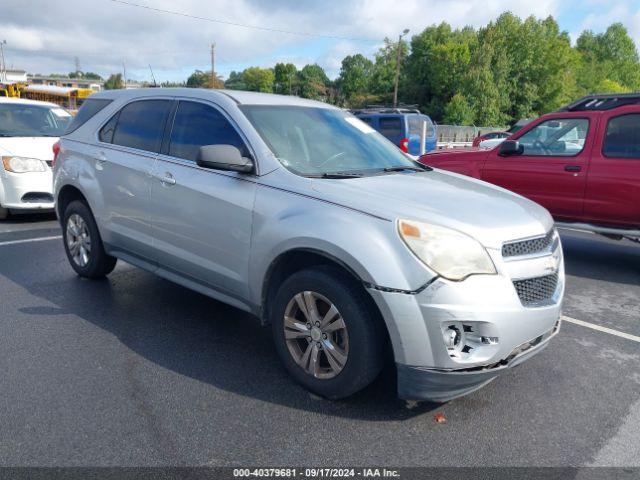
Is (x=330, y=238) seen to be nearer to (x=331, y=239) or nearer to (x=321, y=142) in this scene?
(x=331, y=239)

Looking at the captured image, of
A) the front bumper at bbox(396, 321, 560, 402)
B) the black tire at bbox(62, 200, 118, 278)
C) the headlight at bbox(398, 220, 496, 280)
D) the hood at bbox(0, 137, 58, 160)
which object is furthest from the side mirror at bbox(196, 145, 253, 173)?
the hood at bbox(0, 137, 58, 160)

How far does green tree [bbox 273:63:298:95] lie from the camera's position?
360 feet

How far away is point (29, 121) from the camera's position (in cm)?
918

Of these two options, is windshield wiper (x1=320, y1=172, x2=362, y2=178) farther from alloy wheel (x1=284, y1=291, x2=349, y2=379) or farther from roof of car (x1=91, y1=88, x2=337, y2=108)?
roof of car (x1=91, y1=88, x2=337, y2=108)

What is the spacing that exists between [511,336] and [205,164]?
2.13 m

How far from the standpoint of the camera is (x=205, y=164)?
11.6 feet

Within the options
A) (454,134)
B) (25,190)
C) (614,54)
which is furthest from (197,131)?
(614,54)

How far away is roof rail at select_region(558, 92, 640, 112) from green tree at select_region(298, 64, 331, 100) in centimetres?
8494

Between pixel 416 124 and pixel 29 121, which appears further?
pixel 416 124

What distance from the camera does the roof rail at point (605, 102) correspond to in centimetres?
652

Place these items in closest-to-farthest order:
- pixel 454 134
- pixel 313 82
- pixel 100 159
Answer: pixel 100 159
pixel 454 134
pixel 313 82

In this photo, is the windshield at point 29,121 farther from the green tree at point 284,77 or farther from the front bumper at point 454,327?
the green tree at point 284,77

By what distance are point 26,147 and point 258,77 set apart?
103991 mm

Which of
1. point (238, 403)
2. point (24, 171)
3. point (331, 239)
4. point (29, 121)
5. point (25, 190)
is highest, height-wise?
point (29, 121)
